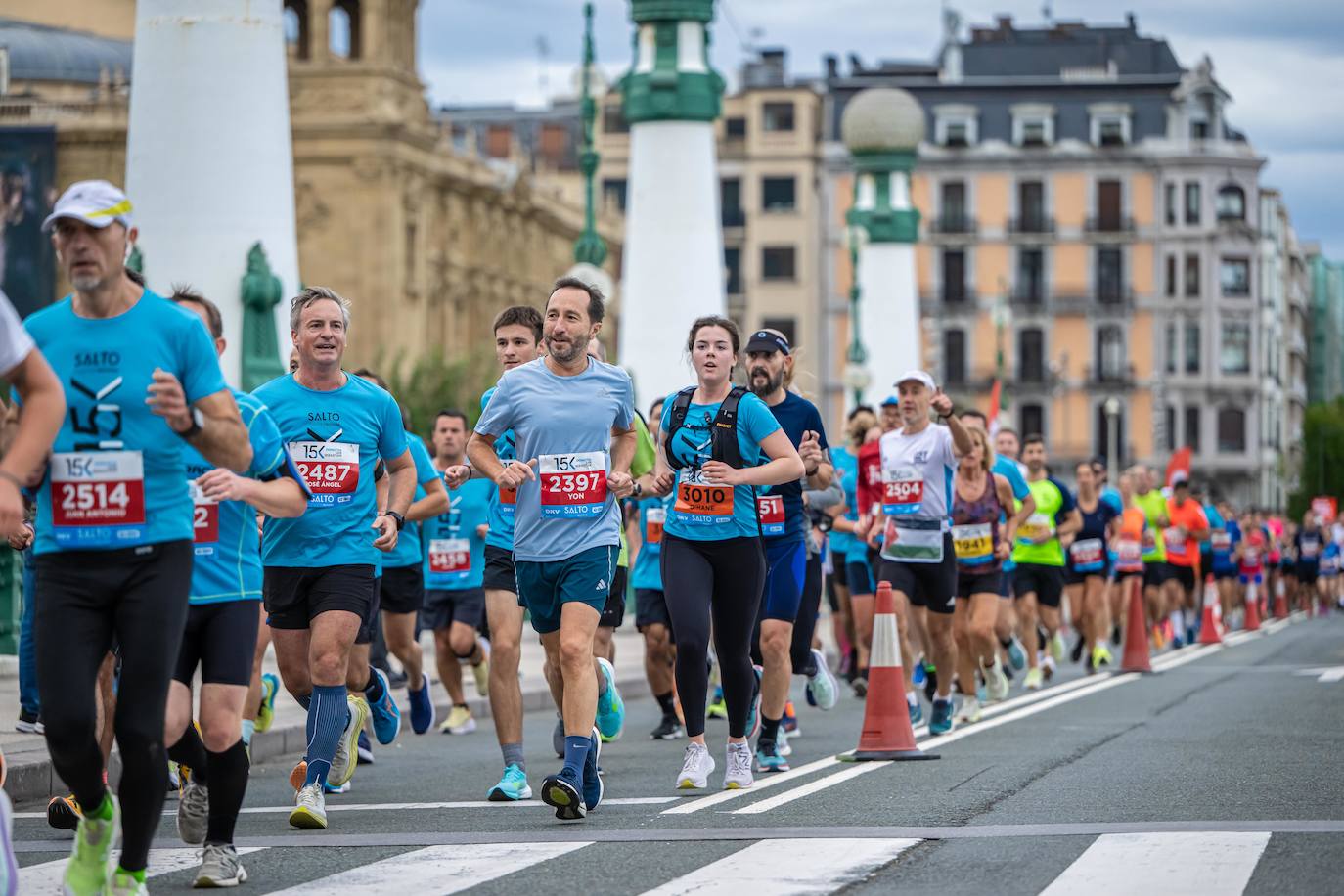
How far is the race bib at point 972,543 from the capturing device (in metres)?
16.7

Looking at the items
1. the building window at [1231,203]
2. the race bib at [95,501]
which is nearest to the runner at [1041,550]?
the race bib at [95,501]

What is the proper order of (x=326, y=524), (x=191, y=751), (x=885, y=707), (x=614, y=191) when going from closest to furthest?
(x=191, y=751), (x=326, y=524), (x=885, y=707), (x=614, y=191)

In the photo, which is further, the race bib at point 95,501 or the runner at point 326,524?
the runner at point 326,524

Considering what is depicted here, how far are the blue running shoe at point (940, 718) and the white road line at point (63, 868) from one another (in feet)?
20.5

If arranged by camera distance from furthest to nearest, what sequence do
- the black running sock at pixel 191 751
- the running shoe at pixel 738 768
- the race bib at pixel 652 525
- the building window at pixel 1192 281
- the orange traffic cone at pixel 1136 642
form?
the building window at pixel 1192 281 < the orange traffic cone at pixel 1136 642 < the race bib at pixel 652 525 < the running shoe at pixel 738 768 < the black running sock at pixel 191 751

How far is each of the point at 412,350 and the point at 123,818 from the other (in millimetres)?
66605

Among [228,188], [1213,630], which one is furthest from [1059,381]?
[228,188]

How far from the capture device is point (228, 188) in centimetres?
2075

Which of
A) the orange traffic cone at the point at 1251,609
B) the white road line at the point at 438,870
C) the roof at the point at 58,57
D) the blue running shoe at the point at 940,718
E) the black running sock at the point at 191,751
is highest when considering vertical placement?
the roof at the point at 58,57

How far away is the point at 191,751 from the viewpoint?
28.2ft

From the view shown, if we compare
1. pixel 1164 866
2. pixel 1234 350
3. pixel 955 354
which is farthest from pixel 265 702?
pixel 1234 350

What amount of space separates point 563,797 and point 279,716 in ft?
19.2

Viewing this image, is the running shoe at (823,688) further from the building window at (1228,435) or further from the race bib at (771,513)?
the building window at (1228,435)

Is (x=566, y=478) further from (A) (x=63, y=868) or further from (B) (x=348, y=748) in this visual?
(A) (x=63, y=868)
